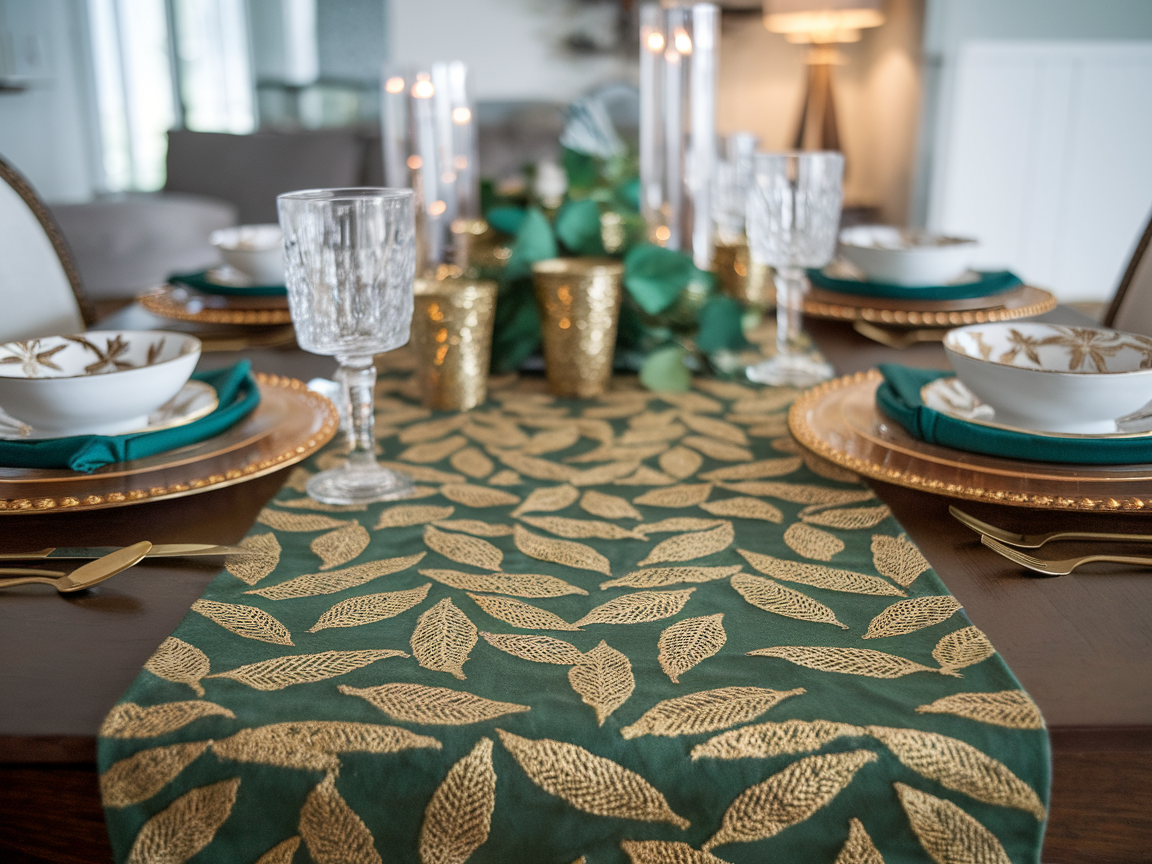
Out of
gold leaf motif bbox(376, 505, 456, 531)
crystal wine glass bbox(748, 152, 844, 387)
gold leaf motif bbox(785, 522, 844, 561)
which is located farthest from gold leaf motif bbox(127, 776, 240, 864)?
crystal wine glass bbox(748, 152, 844, 387)

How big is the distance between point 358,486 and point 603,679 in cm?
30

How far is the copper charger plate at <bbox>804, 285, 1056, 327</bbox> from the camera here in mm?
1054

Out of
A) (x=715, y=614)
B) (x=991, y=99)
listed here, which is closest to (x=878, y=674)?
(x=715, y=614)

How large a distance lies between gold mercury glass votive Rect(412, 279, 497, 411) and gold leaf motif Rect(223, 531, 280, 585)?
31cm

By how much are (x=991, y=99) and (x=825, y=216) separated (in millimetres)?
2691

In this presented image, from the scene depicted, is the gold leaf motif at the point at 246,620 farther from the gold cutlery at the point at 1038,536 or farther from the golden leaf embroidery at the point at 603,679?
the gold cutlery at the point at 1038,536

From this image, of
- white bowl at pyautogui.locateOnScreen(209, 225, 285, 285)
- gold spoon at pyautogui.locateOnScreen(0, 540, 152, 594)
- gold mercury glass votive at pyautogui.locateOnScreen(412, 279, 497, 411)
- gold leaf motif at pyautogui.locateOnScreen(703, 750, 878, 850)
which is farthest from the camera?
white bowl at pyautogui.locateOnScreen(209, 225, 285, 285)

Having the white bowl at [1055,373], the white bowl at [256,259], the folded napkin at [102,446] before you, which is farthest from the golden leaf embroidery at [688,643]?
the white bowl at [256,259]

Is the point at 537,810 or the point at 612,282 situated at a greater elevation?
the point at 612,282

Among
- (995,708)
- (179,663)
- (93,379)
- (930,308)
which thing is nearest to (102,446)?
(93,379)

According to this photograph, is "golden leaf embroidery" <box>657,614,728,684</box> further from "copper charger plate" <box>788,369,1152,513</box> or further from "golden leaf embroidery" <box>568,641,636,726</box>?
"copper charger plate" <box>788,369,1152,513</box>

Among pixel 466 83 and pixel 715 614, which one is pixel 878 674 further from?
pixel 466 83

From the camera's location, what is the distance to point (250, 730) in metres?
Result: 0.39

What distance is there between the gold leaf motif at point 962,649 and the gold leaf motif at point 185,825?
0.32 meters
